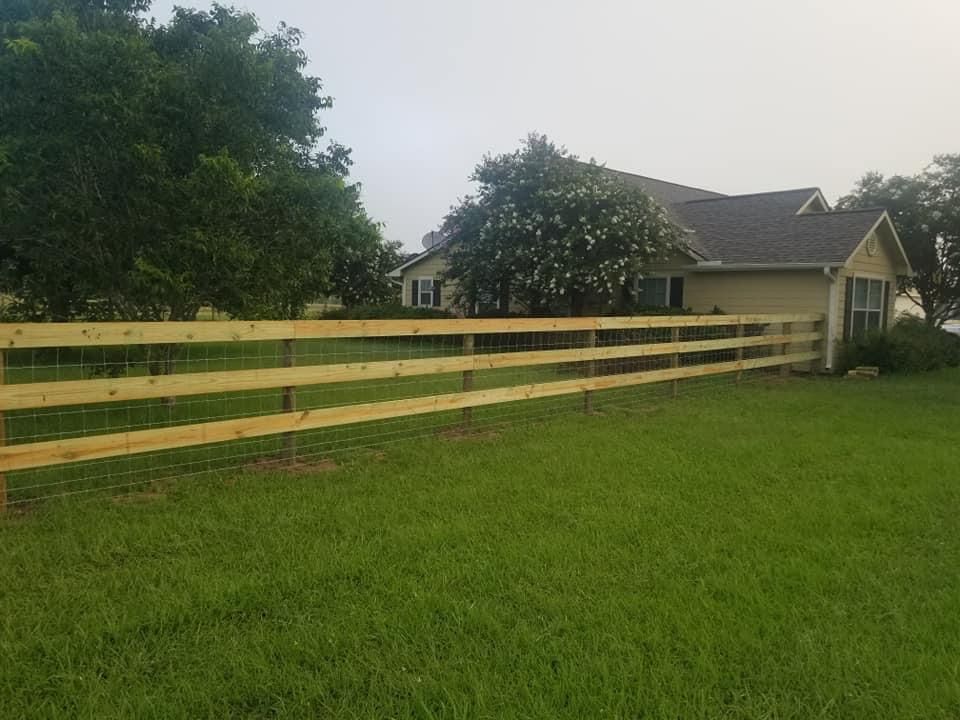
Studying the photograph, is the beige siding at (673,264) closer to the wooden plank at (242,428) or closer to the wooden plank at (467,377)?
the wooden plank at (242,428)

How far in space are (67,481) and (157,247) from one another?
255 centimetres

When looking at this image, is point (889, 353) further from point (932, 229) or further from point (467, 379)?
point (467, 379)

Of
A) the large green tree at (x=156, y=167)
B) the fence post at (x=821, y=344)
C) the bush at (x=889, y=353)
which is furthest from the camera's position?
the fence post at (x=821, y=344)

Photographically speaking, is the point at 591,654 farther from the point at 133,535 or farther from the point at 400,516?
the point at 133,535

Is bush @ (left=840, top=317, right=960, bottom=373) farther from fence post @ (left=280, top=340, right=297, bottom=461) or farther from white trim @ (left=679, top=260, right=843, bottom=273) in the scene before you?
fence post @ (left=280, top=340, right=297, bottom=461)

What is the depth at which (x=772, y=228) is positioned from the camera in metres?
16.3

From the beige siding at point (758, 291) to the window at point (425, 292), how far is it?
955cm

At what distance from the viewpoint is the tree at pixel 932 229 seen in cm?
1891

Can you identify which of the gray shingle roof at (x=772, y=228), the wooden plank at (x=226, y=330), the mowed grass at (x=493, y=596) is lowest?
the mowed grass at (x=493, y=596)

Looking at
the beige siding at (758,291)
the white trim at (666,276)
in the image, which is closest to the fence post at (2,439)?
the white trim at (666,276)

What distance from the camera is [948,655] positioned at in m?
2.73

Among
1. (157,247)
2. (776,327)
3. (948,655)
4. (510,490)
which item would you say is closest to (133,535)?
(510,490)

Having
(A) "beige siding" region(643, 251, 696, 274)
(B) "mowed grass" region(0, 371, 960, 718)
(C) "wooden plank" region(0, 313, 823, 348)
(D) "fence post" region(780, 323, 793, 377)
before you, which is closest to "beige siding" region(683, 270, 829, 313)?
(A) "beige siding" region(643, 251, 696, 274)

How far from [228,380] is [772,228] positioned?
48.3ft
